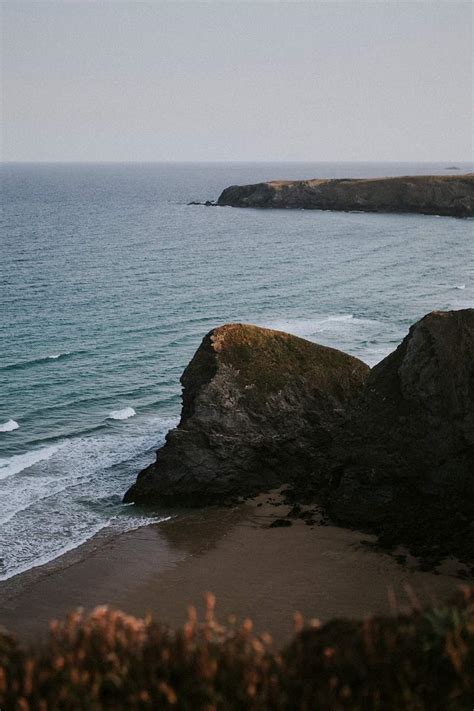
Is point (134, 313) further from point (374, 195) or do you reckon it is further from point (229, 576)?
point (374, 195)

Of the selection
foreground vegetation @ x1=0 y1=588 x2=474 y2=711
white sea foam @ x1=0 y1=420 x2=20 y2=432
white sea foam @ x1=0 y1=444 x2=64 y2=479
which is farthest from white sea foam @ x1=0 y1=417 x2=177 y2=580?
foreground vegetation @ x1=0 y1=588 x2=474 y2=711

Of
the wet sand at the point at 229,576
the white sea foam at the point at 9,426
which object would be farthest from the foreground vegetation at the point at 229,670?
the white sea foam at the point at 9,426

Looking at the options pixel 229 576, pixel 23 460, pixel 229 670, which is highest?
pixel 229 670

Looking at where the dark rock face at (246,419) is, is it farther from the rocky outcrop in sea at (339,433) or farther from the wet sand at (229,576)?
the wet sand at (229,576)

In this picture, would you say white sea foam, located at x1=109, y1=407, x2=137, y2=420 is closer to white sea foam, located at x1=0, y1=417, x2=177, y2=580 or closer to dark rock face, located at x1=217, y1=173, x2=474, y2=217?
white sea foam, located at x1=0, y1=417, x2=177, y2=580

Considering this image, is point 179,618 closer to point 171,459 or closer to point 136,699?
point 171,459

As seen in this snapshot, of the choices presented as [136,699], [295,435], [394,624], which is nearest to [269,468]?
[295,435]

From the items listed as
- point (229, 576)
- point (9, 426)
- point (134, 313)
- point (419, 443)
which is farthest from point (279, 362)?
point (134, 313)
